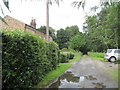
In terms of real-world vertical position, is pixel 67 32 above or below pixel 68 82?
above

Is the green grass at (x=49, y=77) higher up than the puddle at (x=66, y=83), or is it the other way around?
the green grass at (x=49, y=77)

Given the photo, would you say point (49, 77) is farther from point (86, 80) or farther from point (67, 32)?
point (67, 32)

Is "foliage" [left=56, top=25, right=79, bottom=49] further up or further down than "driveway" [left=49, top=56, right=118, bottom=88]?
further up

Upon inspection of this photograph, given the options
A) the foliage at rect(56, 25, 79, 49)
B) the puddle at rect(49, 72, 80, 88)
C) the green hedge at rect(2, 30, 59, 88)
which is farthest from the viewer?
the foliage at rect(56, 25, 79, 49)

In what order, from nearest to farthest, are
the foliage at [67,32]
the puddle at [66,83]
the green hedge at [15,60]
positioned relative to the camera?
the green hedge at [15,60]
the puddle at [66,83]
the foliage at [67,32]

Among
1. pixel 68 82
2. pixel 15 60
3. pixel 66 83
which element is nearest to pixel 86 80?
pixel 68 82

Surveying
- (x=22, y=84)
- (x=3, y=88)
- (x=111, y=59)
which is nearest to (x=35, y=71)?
(x=22, y=84)

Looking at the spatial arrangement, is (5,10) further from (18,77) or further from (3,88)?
(3,88)

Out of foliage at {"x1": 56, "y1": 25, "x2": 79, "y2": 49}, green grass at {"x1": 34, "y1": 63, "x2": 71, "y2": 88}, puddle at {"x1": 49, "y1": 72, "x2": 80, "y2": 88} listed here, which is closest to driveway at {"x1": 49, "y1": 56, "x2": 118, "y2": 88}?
puddle at {"x1": 49, "y1": 72, "x2": 80, "y2": 88}

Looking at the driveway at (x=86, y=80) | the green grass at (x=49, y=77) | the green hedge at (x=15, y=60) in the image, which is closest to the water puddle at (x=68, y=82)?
the driveway at (x=86, y=80)

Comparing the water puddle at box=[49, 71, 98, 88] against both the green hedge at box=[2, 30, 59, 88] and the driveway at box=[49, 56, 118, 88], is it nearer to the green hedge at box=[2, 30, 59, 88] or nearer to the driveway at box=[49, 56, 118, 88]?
the driveway at box=[49, 56, 118, 88]

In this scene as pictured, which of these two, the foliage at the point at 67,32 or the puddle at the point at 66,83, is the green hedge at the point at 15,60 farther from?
the foliage at the point at 67,32

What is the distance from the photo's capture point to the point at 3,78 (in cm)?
350

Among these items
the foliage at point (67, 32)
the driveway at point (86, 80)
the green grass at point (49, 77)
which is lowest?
the driveway at point (86, 80)
